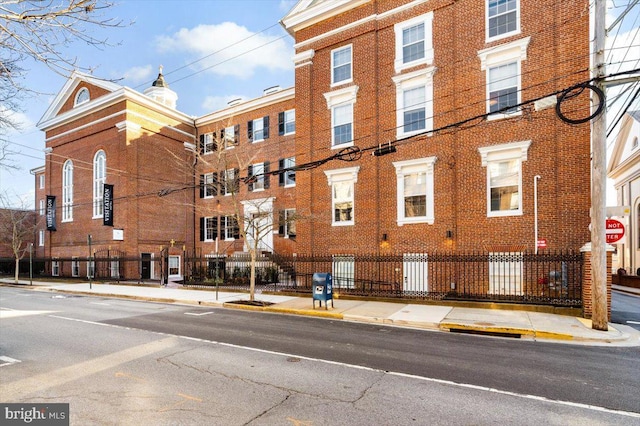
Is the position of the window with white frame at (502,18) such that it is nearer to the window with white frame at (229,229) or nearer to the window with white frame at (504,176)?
the window with white frame at (504,176)

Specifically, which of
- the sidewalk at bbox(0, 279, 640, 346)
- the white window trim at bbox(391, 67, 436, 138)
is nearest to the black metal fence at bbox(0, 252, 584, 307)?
the sidewalk at bbox(0, 279, 640, 346)

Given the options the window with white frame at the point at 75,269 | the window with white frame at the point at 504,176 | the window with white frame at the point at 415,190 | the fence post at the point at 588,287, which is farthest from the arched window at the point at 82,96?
the fence post at the point at 588,287

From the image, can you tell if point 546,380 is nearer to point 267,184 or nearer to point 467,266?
point 467,266

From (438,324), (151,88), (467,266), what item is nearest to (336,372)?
(438,324)

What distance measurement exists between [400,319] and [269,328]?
4.13m

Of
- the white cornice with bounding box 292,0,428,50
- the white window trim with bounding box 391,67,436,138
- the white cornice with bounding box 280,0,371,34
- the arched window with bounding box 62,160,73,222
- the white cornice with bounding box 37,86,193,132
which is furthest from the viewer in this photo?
the arched window with bounding box 62,160,73,222

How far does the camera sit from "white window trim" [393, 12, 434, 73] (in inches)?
666

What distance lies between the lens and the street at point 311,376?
4.60 m

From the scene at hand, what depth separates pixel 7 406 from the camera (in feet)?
15.5

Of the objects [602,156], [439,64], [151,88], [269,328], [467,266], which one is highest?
[151,88]

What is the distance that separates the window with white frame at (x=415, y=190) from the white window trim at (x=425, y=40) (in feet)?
16.3

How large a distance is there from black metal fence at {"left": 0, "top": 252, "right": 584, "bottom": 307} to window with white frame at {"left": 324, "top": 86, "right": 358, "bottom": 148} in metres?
6.45

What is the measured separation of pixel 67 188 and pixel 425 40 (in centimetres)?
3347

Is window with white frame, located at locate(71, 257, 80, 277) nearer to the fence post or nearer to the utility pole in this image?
the fence post
